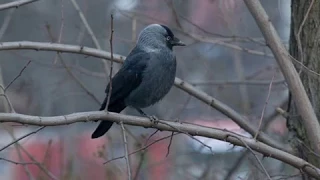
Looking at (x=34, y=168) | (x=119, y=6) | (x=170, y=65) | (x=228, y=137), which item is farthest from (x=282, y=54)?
(x=34, y=168)

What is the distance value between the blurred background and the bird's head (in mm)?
1031

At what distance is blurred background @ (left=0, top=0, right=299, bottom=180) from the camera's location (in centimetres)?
641

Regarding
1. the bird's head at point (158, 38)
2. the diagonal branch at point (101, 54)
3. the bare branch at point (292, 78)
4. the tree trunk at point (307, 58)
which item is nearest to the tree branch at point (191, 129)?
the bare branch at point (292, 78)

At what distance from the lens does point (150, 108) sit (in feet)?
23.0

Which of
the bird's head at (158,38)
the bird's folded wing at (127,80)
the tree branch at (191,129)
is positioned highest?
the bird's head at (158,38)

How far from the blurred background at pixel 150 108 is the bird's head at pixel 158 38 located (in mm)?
1031

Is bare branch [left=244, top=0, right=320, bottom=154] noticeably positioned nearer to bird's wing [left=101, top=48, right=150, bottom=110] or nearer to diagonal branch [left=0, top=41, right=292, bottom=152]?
diagonal branch [left=0, top=41, right=292, bottom=152]

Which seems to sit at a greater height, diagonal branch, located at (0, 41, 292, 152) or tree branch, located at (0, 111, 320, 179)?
diagonal branch, located at (0, 41, 292, 152)

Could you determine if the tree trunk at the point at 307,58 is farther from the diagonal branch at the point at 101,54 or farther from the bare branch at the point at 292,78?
the bare branch at the point at 292,78

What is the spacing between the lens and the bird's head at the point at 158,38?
15.8 feet

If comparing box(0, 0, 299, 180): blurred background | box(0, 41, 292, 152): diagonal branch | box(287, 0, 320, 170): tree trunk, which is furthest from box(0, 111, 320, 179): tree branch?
box(0, 0, 299, 180): blurred background

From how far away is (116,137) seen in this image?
745 centimetres

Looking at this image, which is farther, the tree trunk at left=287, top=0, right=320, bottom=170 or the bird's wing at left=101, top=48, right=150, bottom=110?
the bird's wing at left=101, top=48, right=150, bottom=110

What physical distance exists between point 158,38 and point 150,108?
2.24 m
